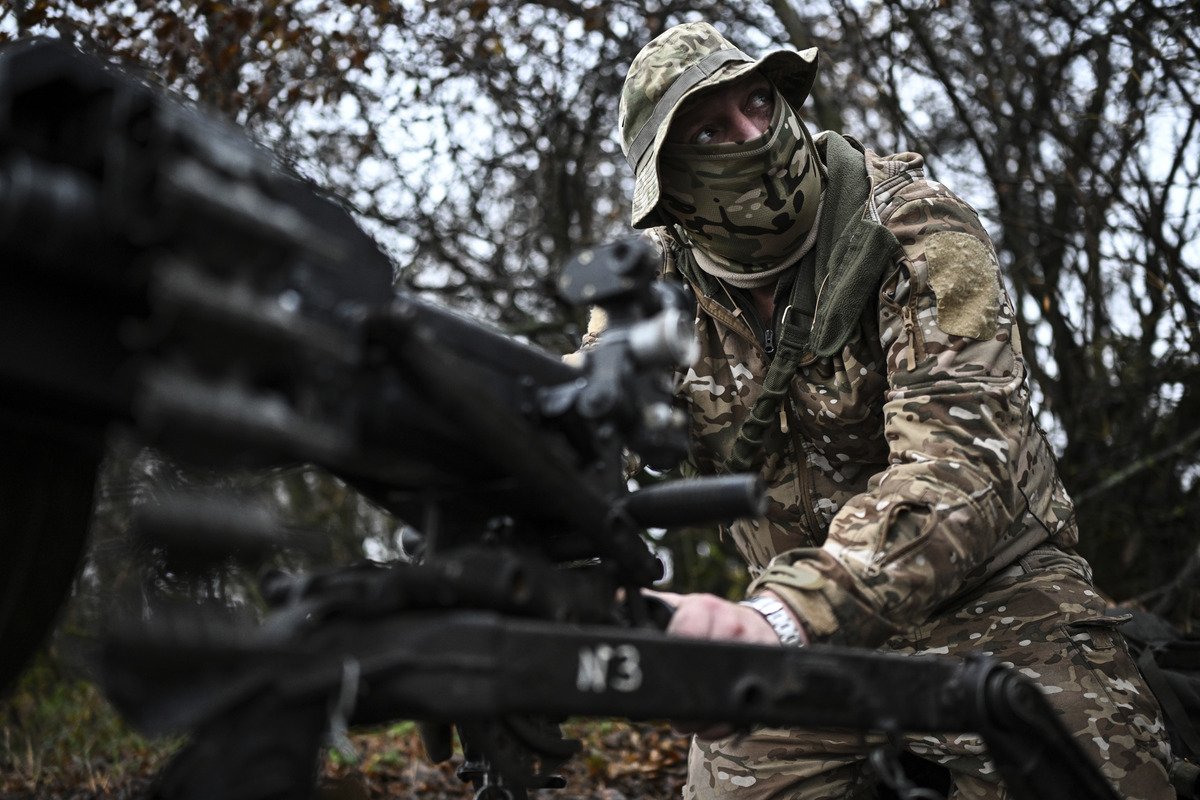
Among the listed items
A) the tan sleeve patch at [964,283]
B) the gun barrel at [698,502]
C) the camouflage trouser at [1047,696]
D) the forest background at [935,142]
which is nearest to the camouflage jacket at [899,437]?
the tan sleeve patch at [964,283]

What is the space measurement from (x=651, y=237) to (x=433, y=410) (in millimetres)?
2284

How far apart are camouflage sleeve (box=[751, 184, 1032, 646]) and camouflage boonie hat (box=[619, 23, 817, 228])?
567mm

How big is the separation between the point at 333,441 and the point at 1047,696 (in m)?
2.39

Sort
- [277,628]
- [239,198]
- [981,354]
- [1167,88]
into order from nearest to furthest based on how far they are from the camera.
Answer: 1. [239,198]
2. [277,628]
3. [981,354]
4. [1167,88]

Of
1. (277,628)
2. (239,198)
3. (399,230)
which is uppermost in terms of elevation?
(399,230)

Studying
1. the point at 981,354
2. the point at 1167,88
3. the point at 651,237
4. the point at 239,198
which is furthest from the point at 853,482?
the point at 1167,88

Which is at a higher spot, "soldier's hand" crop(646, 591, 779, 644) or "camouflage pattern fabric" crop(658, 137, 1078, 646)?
"camouflage pattern fabric" crop(658, 137, 1078, 646)

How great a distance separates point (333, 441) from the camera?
1442 mm

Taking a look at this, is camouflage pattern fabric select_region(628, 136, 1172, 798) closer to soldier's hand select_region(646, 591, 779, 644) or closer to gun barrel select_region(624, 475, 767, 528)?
soldier's hand select_region(646, 591, 779, 644)

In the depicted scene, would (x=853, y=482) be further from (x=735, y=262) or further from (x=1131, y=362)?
(x=1131, y=362)

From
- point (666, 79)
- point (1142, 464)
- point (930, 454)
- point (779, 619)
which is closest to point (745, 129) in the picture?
point (666, 79)

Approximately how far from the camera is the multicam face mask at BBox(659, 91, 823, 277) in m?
3.15

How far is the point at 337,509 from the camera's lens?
9344 millimetres

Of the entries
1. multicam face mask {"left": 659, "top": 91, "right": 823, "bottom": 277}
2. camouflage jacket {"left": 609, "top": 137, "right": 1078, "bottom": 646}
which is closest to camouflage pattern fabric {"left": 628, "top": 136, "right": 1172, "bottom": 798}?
camouflage jacket {"left": 609, "top": 137, "right": 1078, "bottom": 646}
